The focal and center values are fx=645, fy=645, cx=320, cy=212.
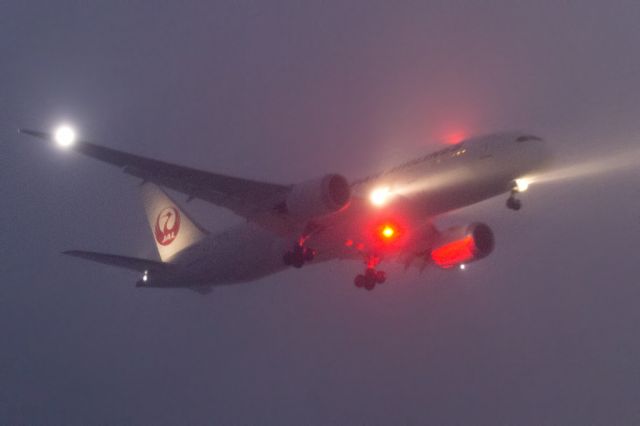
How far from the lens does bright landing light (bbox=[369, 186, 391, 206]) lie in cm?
2512

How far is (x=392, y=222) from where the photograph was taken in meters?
26.1

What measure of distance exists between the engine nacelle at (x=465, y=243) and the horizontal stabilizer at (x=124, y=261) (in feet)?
45.4

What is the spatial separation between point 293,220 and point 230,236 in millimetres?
6565

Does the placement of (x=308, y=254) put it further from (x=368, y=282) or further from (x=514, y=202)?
(x=514, y=202)

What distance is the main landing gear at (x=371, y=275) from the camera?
97.4 ft

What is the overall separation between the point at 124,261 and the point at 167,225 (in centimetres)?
869

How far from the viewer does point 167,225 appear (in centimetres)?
3925

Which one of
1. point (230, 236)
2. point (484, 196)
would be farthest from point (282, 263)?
point (484, 196)

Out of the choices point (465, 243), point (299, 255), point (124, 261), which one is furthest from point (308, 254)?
point (124, 261)

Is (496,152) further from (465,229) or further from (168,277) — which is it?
(168,277)

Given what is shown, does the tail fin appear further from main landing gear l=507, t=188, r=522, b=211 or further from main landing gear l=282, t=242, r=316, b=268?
main landing gear l=507, t=188, r=522, b=211

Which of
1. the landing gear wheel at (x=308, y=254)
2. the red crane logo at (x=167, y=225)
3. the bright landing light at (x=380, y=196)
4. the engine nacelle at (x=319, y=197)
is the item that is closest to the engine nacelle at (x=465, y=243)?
the bright landing light at (x=380, y=196)

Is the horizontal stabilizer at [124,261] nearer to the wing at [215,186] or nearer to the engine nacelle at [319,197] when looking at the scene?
the wing at [215,186]

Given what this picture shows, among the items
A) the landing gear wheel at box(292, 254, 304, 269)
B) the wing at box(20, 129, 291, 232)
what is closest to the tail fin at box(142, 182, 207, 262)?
the wing at box(20, 129, 291, 232)
